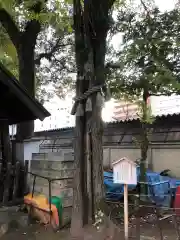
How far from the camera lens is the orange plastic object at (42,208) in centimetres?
648

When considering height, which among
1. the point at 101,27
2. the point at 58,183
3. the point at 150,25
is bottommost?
the point at 58,183

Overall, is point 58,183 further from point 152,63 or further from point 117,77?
point 152,63

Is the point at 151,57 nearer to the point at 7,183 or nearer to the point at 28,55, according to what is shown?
the point at 7,183

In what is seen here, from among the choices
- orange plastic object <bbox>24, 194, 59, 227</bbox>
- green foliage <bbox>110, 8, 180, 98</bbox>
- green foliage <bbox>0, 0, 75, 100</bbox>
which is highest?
green foliage <bbox>0, 0, 75, 100</bbox>

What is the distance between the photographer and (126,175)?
16.7 ft

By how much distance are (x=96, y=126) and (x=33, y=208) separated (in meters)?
2.94

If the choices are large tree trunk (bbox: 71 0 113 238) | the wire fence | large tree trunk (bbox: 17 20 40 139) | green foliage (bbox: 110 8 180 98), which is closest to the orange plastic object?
large tree trunk (bbox: 71 0 113 238)

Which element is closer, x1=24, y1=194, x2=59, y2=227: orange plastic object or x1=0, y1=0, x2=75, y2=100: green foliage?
x1=24, y1=194, x2=59, y2=227: orange plastic object

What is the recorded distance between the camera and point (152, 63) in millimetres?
7156

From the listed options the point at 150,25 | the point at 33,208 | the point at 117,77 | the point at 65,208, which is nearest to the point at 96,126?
the point at 117,77

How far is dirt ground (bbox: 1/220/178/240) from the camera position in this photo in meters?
5.47

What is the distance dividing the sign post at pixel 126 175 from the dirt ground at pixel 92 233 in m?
0.50

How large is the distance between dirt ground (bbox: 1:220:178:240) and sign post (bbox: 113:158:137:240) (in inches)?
19.8

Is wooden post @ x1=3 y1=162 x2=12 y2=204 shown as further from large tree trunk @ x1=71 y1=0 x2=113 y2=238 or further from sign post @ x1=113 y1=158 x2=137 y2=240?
sign post @ x1=113 y1=158 x2=137 y2=240
